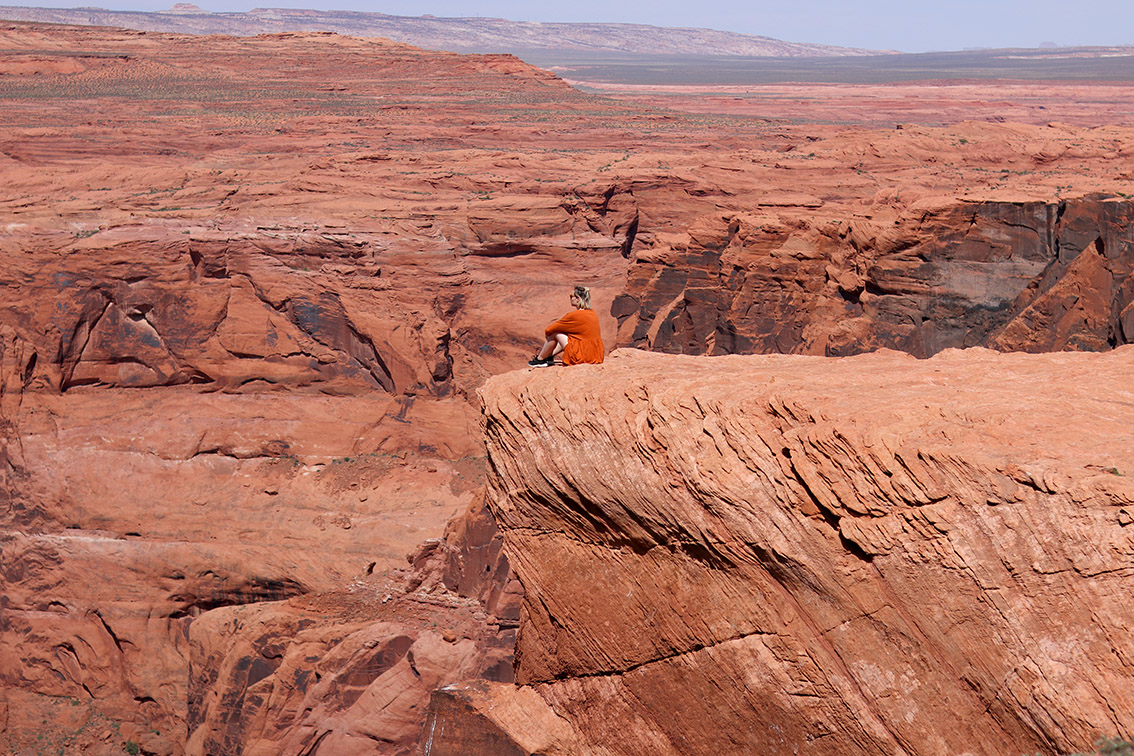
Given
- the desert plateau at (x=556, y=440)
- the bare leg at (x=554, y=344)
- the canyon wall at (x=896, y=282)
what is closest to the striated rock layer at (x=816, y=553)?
the desert plateau at (x=556, y=440)

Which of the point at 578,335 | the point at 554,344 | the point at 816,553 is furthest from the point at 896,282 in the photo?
the point at 816,553

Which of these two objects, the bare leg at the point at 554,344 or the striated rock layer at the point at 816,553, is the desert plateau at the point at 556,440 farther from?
the bare leg at the point at 554,344

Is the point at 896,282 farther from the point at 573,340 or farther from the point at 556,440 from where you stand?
the point at 556,440

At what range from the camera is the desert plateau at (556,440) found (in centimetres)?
566

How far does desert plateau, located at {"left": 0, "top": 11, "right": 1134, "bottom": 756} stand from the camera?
5.66m

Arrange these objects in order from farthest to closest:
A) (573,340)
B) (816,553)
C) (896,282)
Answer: (896,282), (573,340), (816,553)

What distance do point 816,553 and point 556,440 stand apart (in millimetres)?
2203

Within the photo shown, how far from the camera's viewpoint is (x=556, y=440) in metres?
7.13

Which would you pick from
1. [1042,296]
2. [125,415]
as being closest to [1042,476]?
[1042,296]

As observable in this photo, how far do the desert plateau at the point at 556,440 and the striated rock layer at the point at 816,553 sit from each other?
0.09 feet

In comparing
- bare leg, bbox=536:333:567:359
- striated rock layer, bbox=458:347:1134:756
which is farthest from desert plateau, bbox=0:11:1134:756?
bare leg, bbox=536:333:567:359

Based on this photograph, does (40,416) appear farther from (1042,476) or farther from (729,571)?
(1042,476)

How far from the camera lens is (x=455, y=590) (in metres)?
16.7

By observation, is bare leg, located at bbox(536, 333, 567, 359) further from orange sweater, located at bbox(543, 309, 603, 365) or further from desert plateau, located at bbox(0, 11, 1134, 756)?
desert plateau, located at bbox(0, 11, 1134, 756)
